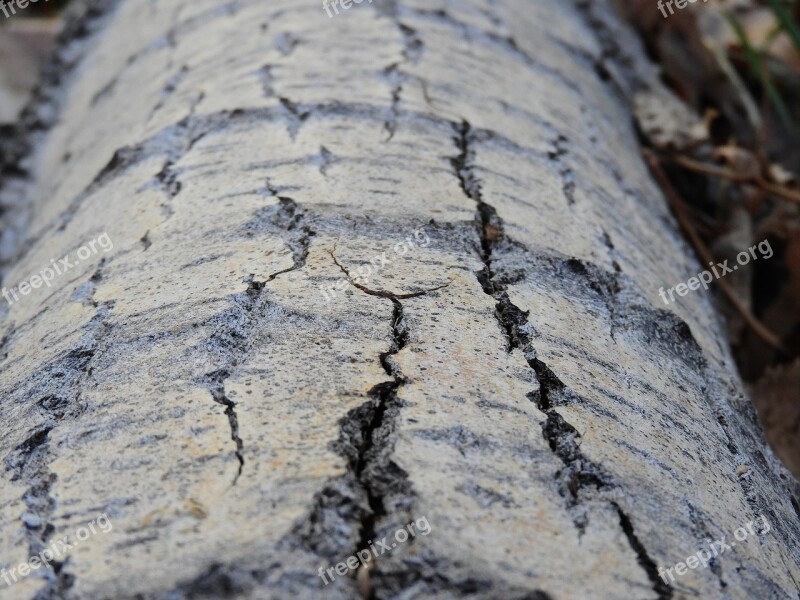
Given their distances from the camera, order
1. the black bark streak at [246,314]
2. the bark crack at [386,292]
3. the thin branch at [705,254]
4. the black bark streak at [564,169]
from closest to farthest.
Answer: the black bark streak at [246,314] < the bark crack at [386,292] < the black bark streak at [564,169] < the thin branch at [705,254]

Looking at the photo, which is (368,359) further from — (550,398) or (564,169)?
(564,169)

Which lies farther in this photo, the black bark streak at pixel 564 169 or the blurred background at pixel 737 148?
the blurred background at pixel 737 148

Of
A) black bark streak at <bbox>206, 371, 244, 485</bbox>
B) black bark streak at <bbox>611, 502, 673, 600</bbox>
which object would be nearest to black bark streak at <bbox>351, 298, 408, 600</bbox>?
black bark streak at <bbox>206, 371, 244, 485</bbox>

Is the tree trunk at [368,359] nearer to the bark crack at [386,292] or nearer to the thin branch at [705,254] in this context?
the bark crack at [386,292]

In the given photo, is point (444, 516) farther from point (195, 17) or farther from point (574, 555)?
point (195, 17)

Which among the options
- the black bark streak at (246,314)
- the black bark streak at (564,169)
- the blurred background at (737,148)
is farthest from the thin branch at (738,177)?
the black bark streak at (246,314)

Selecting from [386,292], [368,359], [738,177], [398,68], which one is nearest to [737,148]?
[738,177]
